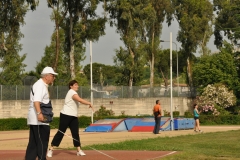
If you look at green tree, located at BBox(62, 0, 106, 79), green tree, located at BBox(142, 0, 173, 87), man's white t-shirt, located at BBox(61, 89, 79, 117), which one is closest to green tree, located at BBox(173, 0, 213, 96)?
green tree, located at BBox(142, 0, 173, 87)

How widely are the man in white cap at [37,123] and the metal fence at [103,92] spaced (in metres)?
39.3

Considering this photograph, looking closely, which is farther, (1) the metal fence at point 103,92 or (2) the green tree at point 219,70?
(2) the green tree at point 219,70

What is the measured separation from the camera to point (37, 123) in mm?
12922

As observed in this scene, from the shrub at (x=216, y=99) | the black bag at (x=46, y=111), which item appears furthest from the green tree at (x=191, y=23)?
the black bag at (x=46, y=111)

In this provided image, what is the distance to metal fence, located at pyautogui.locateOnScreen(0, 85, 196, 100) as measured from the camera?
52.7 metres

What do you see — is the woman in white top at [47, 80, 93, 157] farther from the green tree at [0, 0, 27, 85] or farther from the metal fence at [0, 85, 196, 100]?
the green tree at [0, 0, 27, 85]

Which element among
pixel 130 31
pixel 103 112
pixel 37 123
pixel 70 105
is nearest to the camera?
pixel 37 123

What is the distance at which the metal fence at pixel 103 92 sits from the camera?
52719 millimetres

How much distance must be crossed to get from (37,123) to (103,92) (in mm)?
49486

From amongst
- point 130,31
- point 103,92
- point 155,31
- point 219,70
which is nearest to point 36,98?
point 103,92

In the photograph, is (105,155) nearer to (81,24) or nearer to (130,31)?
(81,24)

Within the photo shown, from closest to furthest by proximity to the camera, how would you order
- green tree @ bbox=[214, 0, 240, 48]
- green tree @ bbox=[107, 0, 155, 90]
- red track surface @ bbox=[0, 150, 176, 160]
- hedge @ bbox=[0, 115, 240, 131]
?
red track surface @ bbox=[0, 150, 176, 160], hedge @ bbox=[0, 115, 240, 131], green tree @ bbox=[107, 0, 155, 90], green tree @ bbox=[214, 0, 240, 48]

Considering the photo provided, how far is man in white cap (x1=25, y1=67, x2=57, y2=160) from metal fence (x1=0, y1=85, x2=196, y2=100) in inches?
1549

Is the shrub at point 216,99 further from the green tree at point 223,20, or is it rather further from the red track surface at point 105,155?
the red track surface at point 105,155
